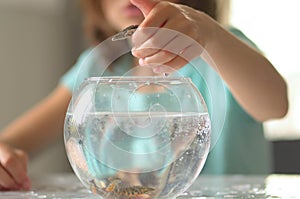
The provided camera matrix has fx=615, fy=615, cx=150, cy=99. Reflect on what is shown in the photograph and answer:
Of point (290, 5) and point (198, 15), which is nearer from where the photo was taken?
point (198, 15)

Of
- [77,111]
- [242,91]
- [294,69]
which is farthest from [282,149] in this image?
[77,111]

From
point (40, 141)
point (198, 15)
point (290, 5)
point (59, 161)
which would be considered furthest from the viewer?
point (59, 161)

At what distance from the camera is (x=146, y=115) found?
0.45 metres

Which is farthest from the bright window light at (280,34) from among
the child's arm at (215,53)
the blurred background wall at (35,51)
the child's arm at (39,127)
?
the child's arm at (215,53)

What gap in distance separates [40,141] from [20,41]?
61 cm

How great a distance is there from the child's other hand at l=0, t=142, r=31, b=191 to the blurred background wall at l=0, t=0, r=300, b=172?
0.96m

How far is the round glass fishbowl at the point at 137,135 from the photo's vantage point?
0.44 meters

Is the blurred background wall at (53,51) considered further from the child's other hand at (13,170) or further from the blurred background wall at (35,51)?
the child's other hand at (13,170)

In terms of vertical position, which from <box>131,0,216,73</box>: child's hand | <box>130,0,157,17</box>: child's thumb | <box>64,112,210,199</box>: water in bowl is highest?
<box>130,0,157,17</box>: child's thumb

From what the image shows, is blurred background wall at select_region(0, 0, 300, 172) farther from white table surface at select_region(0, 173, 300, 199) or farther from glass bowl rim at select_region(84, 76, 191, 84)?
glass bowl rim at select_region(84, 76, 191, 84)

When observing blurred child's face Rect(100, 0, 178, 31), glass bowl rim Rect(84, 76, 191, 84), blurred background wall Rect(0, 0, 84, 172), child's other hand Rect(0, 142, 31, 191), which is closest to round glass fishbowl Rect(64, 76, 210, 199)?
glass bowl rim Rect(84, 76, 191, 84)

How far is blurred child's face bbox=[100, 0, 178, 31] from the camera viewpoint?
1.01 meters

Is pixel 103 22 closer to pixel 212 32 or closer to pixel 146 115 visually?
pixel 212 32

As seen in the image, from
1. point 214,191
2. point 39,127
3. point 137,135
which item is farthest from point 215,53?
point 39,127
